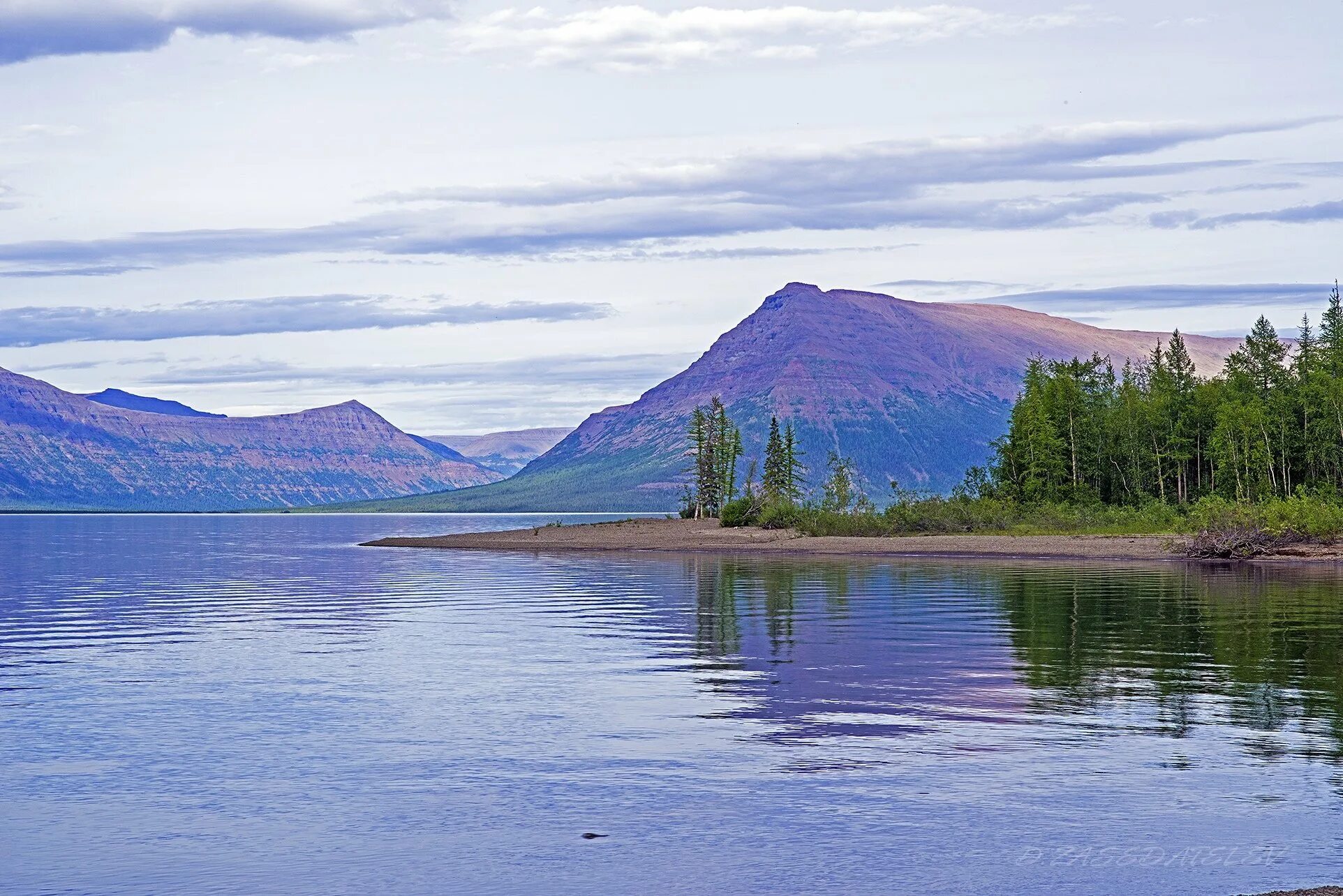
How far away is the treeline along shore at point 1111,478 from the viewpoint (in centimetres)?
9556

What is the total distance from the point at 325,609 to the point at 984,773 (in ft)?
117

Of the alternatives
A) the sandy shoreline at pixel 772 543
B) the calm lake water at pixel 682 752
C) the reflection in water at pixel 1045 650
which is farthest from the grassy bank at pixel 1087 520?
the calm lake water at pixel 682 752

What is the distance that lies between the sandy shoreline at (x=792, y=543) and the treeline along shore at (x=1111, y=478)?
273mm

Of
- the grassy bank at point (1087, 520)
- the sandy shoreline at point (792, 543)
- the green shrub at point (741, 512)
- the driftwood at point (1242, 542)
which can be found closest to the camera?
the driftwood at point (1242, 542)

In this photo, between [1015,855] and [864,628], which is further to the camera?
[864,628]

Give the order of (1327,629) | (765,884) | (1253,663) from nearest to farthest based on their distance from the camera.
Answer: (765,884) → (1253,663) → (1327,629)

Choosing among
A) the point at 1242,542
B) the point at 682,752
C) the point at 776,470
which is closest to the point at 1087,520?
the point at 1242,542

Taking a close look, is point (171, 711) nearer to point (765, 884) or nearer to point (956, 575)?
point (765, 884)

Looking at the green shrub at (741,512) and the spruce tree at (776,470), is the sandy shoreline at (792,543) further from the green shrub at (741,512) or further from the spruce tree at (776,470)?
the spruce tree at (776,470)

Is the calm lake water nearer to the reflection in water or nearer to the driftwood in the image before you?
the reflection in water

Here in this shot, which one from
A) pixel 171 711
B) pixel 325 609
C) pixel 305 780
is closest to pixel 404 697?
pixel 171 711

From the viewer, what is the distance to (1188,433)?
112 metres

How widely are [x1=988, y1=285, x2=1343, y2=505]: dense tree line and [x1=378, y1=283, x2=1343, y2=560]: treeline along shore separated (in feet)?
0.54

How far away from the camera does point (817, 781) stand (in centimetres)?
2011
